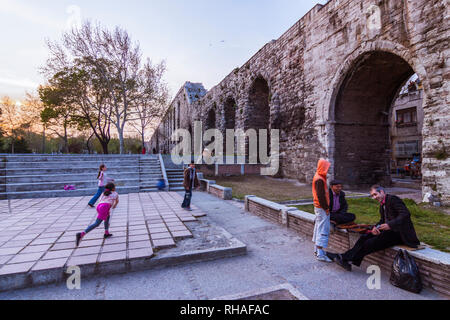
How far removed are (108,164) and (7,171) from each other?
4.07 m

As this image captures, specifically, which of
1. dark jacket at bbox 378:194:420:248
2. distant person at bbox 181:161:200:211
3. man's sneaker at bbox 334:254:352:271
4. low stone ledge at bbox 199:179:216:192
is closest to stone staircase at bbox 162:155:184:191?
low stone ledge at bbox 199:179:216:192

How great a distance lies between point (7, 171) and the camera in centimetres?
1017

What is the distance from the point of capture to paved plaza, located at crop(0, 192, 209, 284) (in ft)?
10.9

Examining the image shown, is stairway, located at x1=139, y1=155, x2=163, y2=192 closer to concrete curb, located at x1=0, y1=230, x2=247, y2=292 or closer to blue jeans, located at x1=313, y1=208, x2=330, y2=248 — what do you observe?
concrete curb, located at x1=0, y1=230, x2=247, y2=292

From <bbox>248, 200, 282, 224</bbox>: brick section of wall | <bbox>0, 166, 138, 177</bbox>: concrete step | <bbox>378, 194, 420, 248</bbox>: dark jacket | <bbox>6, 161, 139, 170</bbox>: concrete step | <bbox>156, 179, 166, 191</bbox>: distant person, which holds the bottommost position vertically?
<bbox>248, 200, 282, 224</bbox>: brick section of wall

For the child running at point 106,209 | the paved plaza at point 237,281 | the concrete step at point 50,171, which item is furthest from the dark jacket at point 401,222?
the concrete step at point 50,171

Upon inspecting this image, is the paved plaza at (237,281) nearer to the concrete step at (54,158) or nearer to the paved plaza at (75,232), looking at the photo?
the paved plaza at (75,232)

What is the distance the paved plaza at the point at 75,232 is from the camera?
3.34m

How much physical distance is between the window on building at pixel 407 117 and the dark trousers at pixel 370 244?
25.1 meters

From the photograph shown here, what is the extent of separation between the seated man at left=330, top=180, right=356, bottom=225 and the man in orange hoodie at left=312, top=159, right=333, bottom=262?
0.23m

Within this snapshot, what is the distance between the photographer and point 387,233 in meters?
3.10

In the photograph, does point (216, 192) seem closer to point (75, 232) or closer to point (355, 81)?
point (75, 232)

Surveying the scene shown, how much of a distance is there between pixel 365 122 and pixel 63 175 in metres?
14.4

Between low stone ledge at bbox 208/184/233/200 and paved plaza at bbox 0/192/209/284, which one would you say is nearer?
paved plaza at bbox 0/192/209/284
